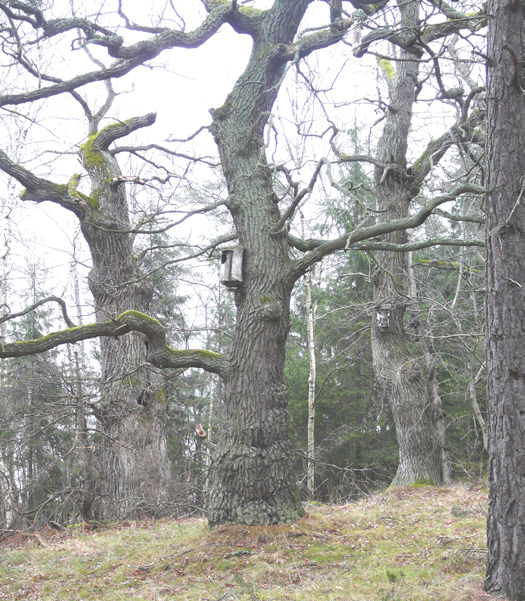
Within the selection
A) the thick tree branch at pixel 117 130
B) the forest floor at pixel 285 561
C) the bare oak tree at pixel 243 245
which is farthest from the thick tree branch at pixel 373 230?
the thick tree branch at pixel 117 130

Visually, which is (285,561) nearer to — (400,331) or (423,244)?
(423,244)

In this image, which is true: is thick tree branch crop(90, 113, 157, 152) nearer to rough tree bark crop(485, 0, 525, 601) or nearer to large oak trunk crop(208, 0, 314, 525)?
large oak trunk crop(208, 0, 314, 525)

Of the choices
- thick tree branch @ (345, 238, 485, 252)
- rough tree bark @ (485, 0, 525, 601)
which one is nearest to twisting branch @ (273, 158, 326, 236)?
thick tree branch @ (345, 238, 485, 252)

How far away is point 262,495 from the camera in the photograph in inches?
234

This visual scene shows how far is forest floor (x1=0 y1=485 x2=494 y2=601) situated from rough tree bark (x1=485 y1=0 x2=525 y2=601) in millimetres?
453

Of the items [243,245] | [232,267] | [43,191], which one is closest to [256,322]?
[232,267]

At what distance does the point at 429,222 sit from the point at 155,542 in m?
8.84

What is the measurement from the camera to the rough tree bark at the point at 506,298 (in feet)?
11.9

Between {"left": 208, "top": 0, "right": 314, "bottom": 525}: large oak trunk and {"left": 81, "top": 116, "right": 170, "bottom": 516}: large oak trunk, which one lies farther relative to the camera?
{"left": 81, "top": 116, "right": 170, "bottom": 516}: large oak trunk

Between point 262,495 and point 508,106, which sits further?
point 262,495

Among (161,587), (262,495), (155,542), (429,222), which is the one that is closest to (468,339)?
(429,222)

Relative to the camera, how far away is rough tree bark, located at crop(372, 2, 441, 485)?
9.52m

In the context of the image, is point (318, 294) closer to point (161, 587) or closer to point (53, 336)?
point (53, 336)

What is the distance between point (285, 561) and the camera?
5055 mm
